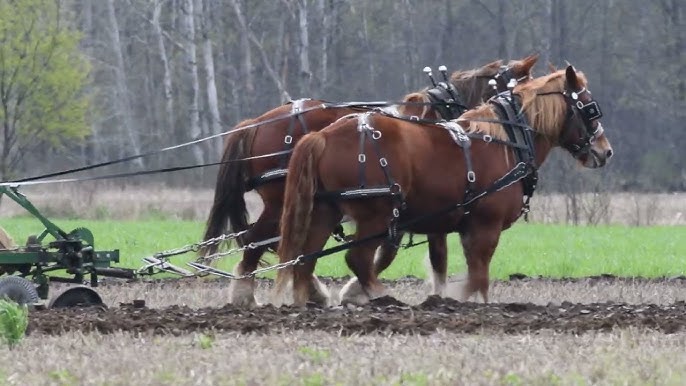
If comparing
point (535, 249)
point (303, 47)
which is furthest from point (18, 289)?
point (303, 47)

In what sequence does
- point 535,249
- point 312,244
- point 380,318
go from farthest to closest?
point 535,249 → point 312,244 → point 380,318

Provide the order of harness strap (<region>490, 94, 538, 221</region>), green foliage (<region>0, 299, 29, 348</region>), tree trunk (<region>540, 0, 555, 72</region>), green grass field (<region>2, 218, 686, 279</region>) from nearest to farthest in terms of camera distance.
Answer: green foliage (<region>0, 299, 29, 348</region>), harness strap (<region>490, 94, 538, 221</region>), green grass field (<region>2, 218, 686, 279</region>), tree trunk (<region>540, 0, 555, 72</region>)

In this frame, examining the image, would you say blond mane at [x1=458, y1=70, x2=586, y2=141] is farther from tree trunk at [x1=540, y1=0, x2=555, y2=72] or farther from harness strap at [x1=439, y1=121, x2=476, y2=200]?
tree trunk at [x1=540, y1=0, x2=555, y2=72]

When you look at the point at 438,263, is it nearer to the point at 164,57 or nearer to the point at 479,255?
the point at 479,255

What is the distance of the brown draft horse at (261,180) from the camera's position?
11.3 m

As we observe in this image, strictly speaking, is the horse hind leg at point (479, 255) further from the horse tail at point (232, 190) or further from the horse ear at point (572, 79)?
the horse tail at point (232, 190)

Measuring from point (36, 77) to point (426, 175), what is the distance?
25.6 metres

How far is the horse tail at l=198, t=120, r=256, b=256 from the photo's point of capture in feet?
37.4

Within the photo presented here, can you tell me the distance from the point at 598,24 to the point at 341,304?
122 feet

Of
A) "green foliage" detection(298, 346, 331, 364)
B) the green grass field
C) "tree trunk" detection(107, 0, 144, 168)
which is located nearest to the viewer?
"green foliage" detection(298, 346, 331, 364)

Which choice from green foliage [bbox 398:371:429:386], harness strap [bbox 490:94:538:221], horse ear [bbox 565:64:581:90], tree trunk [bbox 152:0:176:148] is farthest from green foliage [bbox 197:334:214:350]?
tree trunk [bbox 152:0:176:148]

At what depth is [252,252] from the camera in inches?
456

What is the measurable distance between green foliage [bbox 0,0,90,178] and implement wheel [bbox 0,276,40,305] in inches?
906

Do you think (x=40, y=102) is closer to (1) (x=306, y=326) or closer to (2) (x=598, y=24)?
(2) (x=598, y=24)
